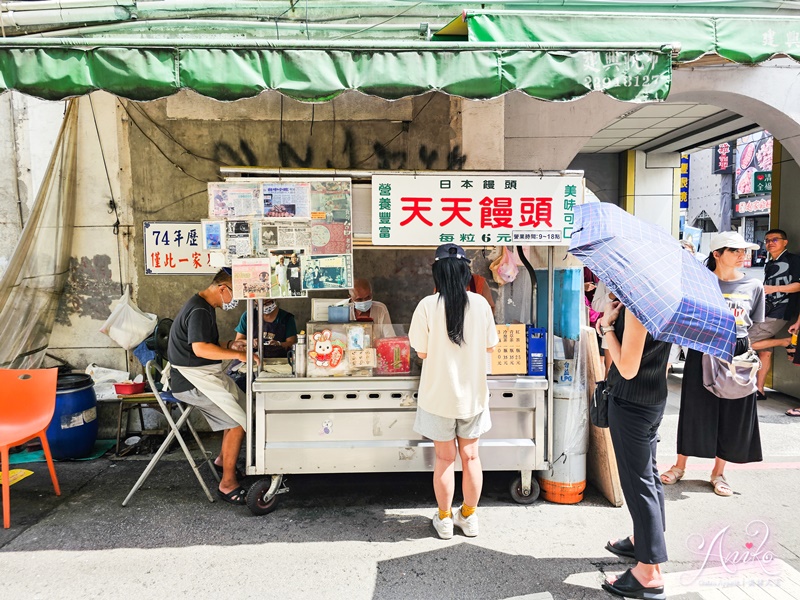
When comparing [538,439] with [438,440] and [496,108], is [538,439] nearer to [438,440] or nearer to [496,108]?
[438,440]

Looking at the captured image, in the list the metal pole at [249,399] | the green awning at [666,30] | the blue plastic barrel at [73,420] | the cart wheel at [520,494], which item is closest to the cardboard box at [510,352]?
the cart wheel at [520,494]

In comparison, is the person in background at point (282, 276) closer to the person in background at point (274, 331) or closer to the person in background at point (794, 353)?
the person in background at point (274, 331)

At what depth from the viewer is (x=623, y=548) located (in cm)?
351

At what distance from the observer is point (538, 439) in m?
4.18

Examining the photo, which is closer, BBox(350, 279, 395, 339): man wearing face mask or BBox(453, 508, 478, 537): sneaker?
BBox(453, 508, 478, 537): sneaker

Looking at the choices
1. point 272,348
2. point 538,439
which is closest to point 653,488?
point 538,439

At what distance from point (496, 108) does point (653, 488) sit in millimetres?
4078

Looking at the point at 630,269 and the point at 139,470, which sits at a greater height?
the point at 630,269

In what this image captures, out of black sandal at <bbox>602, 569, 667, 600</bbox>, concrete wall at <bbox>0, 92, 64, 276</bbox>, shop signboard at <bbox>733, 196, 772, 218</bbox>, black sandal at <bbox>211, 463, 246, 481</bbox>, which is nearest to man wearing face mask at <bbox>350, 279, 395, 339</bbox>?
black sandal at <bbox>211, 463, 246, 481</bbox>

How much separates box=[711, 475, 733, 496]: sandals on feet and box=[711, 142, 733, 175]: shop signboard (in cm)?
2428

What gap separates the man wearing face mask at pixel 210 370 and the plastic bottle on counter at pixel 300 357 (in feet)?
1.29

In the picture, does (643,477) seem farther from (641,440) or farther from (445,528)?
(445,528)

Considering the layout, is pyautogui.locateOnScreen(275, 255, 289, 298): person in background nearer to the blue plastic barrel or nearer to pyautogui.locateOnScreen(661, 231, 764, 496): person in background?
the blue plastic barrel

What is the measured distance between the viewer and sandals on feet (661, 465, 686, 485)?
15.2 ft
